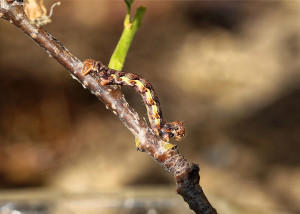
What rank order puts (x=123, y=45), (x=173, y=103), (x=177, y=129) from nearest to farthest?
(x=123, y=45), (x=177, y=129), (x=173, y=103)

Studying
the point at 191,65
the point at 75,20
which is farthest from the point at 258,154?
the point at 75,20

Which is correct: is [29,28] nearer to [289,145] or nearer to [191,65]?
[289,145]

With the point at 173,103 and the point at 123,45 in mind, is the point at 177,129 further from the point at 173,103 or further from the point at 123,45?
the point at 173,103

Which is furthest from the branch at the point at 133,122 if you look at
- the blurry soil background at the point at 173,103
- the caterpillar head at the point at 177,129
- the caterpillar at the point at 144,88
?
the blurry soil background at the point at 173,103

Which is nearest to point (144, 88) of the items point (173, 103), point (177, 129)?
point (177, 129)

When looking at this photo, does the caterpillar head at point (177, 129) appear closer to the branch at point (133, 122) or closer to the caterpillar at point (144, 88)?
the caterpillar at point (144, 88)

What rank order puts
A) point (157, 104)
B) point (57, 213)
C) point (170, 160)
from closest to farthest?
1. point (170, 160)
2. point (157, 104)
3. point (57, 213)

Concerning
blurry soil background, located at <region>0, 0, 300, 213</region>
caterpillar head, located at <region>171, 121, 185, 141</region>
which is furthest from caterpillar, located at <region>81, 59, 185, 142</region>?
blurry soil background, located at <region>0, 0, 300, 213</region>

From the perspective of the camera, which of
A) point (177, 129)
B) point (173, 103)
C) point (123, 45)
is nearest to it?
point (123, 45)
